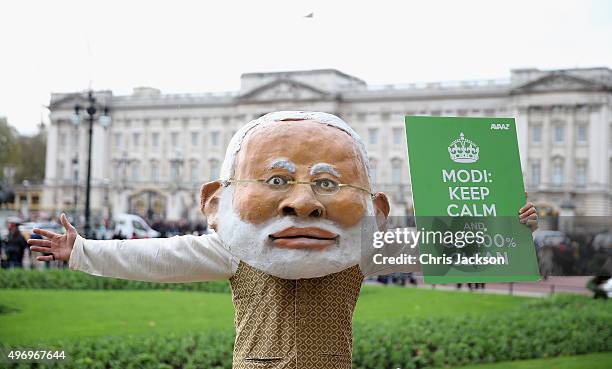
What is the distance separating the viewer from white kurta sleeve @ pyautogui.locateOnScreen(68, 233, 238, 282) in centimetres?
271

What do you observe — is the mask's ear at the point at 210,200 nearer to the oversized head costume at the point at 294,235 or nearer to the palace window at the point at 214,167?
the oversized head costume at the point at 294,235

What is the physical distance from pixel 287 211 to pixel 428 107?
158 feet

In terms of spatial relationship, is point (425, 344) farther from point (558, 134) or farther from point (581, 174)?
point (558, 134)

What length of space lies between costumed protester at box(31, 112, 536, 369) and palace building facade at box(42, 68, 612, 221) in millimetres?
39777

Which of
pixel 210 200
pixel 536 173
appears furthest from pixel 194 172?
pixel 210 200

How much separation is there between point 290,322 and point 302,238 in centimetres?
28

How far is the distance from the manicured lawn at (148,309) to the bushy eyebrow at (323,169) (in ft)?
16.4

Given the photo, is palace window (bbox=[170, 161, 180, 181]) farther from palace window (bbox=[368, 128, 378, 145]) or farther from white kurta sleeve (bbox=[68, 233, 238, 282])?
white kurta sleeve (bbox=[68, 233, 238, 282])

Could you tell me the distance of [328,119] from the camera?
9.52 ft

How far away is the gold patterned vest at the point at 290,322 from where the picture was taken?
2.71m

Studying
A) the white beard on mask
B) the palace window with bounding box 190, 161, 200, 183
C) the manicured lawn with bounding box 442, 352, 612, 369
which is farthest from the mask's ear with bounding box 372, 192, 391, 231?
the palace window with bounding box 190, 161, 200, 183

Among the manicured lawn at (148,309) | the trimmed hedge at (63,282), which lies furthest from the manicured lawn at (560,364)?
the trimmed hedge at (63,282)

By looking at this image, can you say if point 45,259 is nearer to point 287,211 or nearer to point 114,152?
point 287,211

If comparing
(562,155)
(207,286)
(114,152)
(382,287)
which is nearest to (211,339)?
(207,286)
